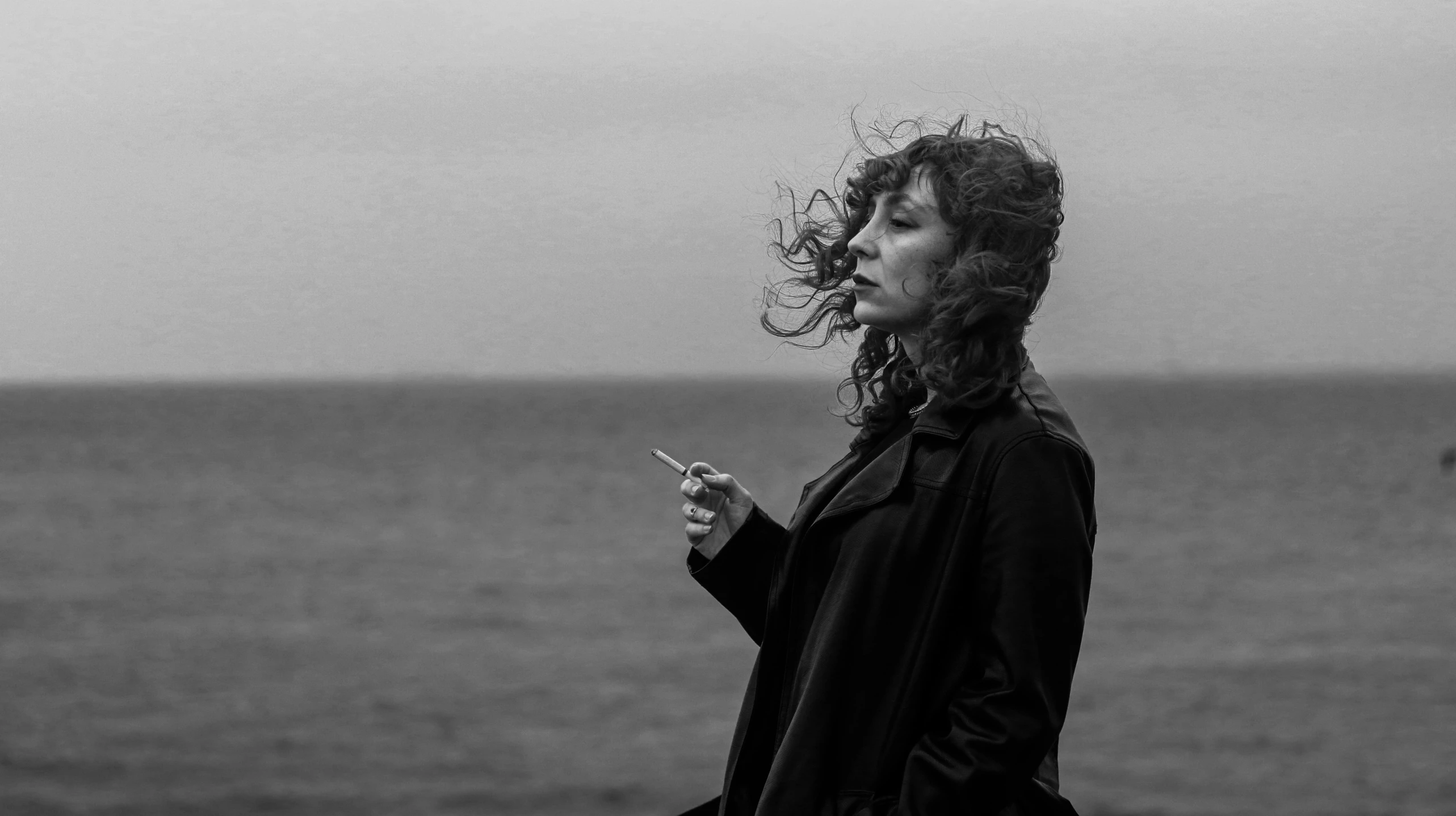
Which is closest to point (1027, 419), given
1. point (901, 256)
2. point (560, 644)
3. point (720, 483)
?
point (901, 256)

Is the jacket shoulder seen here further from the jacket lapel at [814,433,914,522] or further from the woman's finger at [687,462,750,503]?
the woman's finger at [687,462,750,503]

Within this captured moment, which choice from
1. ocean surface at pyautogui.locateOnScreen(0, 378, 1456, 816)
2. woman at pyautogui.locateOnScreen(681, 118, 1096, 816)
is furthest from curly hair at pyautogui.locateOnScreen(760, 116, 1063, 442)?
ocean surface at pyautogui.locateOnScreen(0, 378, 1456, 816)

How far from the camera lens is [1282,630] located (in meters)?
29.5

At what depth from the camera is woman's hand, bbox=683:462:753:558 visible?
97.3 inches

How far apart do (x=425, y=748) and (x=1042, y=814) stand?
16841mm

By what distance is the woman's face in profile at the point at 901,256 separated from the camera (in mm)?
2250

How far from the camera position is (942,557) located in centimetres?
210

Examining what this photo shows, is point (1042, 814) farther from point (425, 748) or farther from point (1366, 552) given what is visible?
point (1366, 552)

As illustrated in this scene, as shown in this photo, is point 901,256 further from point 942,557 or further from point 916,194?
point 942,557

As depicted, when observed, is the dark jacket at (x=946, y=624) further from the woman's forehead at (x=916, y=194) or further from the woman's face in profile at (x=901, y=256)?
the woman's forehead at (x=916, y=194)

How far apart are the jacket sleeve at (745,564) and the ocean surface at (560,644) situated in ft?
1.70

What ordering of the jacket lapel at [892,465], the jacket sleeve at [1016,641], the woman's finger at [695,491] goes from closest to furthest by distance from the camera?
the jacket sleeve at [1016,641] < the jacket lapel at [892,465] < the woman's finger at [695,491]

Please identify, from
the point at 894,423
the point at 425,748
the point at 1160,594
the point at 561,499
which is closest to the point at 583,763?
the point at 425,748

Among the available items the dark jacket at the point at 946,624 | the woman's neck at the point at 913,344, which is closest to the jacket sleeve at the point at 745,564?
the dark jacket at the point at 946,624
